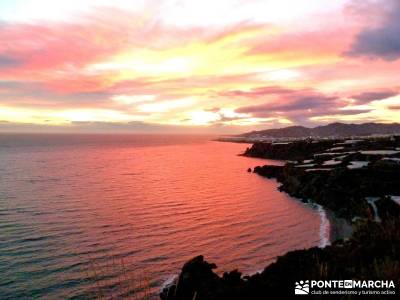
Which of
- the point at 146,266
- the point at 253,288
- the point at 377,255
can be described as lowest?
the point at 146,266

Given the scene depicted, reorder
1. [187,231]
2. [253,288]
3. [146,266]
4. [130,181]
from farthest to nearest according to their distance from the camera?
[130,181] < [187,231] < [146,266] < [253,288]

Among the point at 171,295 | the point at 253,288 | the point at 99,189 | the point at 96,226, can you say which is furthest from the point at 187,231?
the point at 99,189

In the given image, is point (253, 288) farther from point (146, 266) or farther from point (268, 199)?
point (268, 199)

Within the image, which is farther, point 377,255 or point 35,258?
point 35,258

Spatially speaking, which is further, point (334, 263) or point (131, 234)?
point (131, 234)

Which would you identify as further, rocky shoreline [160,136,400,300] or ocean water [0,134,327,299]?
ocean water [0,134,327,299]

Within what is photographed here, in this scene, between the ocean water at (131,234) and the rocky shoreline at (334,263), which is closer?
the rocky shoreline at (334,263)

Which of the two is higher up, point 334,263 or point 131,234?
point 334,263

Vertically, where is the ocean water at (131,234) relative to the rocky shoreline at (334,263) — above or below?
below

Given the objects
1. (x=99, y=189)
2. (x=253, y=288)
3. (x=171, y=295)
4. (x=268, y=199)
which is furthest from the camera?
(x=99, y=189)

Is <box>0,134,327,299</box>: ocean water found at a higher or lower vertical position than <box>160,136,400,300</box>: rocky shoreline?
lower

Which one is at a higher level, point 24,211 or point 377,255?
point 377,255
